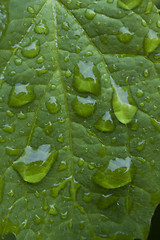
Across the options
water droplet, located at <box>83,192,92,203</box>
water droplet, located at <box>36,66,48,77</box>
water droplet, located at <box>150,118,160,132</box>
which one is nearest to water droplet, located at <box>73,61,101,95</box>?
water droplet, located at <box>36,66,48,77</box>

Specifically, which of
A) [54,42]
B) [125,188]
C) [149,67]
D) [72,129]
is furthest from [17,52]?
[125,188]

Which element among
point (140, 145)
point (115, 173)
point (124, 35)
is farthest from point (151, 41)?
point (115, 173)

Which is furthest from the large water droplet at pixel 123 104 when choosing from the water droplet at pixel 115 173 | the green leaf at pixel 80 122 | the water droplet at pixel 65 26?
the water droplet at pixel 65 26

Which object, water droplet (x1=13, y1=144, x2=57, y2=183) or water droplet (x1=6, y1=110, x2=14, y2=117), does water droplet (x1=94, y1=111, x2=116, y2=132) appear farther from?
water droplet (x1=6, y1=110, x2=14, y2=117)

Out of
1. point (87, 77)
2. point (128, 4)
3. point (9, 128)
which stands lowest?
point (9, 128)

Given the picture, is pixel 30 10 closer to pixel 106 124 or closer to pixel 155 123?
pixel 106 124

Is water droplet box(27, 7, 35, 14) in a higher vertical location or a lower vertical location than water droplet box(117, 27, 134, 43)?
higher

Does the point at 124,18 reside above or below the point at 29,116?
above

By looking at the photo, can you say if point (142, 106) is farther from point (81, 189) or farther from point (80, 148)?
point (81, 189)
